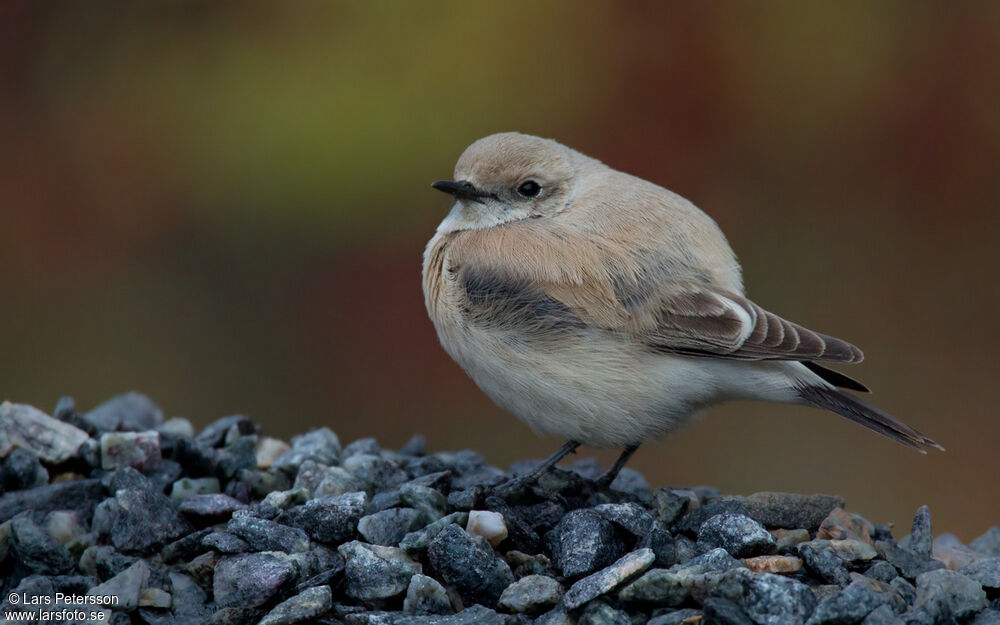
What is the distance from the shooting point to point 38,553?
294cm

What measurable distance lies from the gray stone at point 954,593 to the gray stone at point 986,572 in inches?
5.1

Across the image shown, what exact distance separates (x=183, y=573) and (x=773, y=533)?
1544 mm

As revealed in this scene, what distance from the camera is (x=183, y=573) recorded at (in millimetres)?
2877

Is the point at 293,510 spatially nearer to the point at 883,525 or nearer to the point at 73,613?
Answer: the point at 73,613

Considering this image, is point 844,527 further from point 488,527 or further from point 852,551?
point 488,527

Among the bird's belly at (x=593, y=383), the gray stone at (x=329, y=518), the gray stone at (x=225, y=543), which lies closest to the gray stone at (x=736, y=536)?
the bird's belly at (x=593, y=383)

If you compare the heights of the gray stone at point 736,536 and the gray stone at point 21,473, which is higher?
the gray stone at point 736,536

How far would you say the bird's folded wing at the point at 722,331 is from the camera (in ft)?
10.3

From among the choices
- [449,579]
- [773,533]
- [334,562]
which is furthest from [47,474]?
[773,533]

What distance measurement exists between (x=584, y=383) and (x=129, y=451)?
141 cm

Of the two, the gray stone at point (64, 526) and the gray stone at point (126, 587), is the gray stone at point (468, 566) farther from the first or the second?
the gray stone at point (64, 526)

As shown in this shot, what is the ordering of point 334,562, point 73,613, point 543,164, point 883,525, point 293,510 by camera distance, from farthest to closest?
point 543,164, point 883,525, point 293,510, point 334,562, point 73,613

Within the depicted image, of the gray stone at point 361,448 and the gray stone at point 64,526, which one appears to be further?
the gray stone at point 361,448

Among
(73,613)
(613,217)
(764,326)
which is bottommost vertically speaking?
(73,613)
